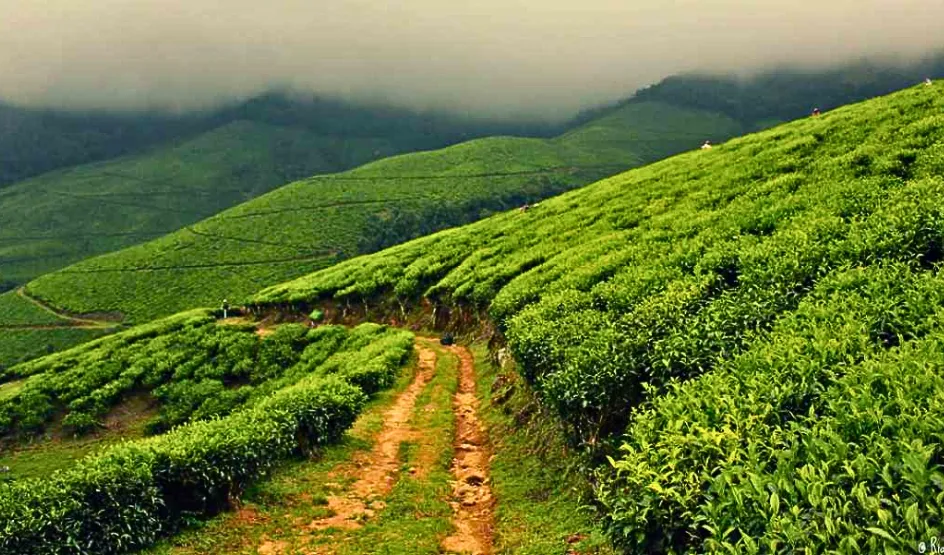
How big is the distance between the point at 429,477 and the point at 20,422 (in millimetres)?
41956

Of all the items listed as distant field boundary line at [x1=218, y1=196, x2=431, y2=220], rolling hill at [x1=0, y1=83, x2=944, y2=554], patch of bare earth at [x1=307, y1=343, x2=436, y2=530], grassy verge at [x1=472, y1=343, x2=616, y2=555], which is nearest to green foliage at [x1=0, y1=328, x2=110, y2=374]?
distant field boundary line at [x1=218, y1=196, x2=431, y2=220]

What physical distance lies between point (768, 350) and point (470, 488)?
10.5 m

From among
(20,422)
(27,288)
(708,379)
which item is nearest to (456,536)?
(708,379)

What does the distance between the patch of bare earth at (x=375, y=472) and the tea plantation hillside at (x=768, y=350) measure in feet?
20.3

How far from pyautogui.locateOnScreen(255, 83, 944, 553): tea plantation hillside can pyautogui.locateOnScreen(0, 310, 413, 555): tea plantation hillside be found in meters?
8.67

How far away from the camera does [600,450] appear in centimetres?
1448

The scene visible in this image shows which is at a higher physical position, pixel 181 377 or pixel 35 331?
pixel 35 331

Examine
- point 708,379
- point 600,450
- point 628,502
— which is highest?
point 708,379

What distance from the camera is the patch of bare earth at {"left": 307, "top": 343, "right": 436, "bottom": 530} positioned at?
1625 centimetres

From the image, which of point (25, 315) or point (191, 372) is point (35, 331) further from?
point (191, 372)

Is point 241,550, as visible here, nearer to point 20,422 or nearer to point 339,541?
point 339,541

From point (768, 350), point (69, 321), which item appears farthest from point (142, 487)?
point (69, 321)

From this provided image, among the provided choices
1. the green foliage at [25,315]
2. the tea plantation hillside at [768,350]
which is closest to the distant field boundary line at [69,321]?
the green foliage at [25,315]

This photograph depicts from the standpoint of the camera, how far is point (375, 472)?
64.8 feet
